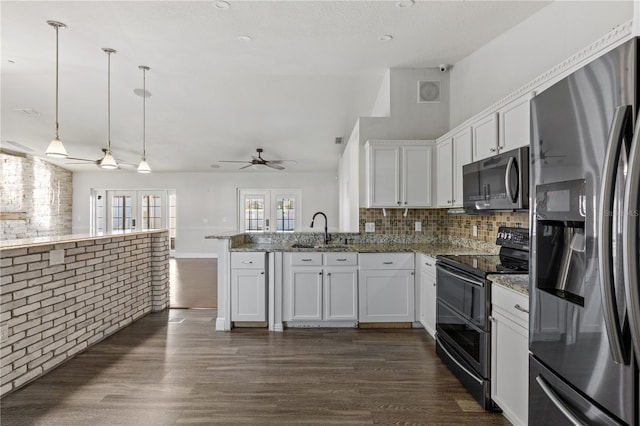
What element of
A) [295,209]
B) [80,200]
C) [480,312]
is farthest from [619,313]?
[80,200]

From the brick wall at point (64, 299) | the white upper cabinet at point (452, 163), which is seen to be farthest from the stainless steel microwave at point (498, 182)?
the brick wall at point (64, 299)

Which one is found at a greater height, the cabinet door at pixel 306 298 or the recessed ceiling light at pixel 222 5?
the recessed ceiling light at pixel 222 5

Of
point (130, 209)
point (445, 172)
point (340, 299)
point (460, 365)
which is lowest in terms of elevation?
point (460, 365)

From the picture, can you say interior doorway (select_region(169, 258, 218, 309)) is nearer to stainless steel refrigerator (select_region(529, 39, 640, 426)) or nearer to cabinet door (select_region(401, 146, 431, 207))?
cabinet door (select_region(401, 146, 431, 207))

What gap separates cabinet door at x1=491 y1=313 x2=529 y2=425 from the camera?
1925 mm

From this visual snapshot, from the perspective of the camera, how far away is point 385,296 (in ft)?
12.7

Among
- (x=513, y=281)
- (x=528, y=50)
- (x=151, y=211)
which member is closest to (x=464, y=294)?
(x=513, y=281)

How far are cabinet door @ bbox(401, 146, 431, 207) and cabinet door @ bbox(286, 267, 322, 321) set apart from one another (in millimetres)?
1443

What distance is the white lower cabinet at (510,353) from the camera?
1.92 meters

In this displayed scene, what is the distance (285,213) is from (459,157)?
747 cm

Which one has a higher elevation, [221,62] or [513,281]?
[221,62]

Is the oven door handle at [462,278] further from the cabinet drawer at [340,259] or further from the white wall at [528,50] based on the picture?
the white wall at [528,50]

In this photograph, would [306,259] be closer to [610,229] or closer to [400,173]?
[400,173]

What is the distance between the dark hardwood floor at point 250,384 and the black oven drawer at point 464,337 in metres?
0.26
